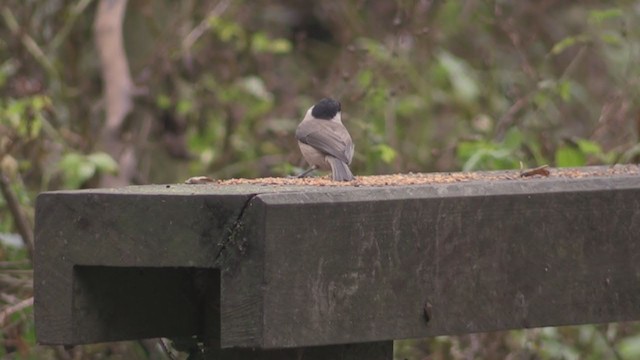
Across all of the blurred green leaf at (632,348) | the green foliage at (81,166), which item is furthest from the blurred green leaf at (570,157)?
the green foliage at (81,166)

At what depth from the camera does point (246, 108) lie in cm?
633

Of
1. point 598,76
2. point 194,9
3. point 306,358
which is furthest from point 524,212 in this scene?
point 598,76

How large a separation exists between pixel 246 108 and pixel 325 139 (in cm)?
234

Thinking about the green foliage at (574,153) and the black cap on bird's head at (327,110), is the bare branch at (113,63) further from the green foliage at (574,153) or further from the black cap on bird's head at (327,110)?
the green foliage at (574,153)

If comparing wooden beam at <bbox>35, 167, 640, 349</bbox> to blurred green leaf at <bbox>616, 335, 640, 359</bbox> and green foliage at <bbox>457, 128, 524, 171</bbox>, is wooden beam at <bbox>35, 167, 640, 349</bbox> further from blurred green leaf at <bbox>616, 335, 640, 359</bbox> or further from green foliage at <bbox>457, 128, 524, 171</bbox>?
blurred green leaf at <bbox>616, 335, 640, 359</bbox>

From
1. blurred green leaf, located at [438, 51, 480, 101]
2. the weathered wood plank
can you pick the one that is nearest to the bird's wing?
the weathered wood plank

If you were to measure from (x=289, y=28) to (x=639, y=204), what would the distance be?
7495mm

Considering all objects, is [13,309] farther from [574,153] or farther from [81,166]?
[574,153]

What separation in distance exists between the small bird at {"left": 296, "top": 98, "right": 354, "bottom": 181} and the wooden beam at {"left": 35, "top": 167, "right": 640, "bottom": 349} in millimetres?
1190

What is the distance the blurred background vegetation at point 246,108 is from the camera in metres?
4.58

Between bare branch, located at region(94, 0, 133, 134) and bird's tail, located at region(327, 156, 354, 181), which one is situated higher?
bare branch, located at region(94, 0, 133, 134)

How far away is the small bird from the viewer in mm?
3926

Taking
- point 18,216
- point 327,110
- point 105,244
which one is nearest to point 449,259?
point 105,244

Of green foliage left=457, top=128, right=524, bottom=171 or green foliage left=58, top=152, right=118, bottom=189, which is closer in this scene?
green foliage left=457, top=128, right=524, bottom=171
